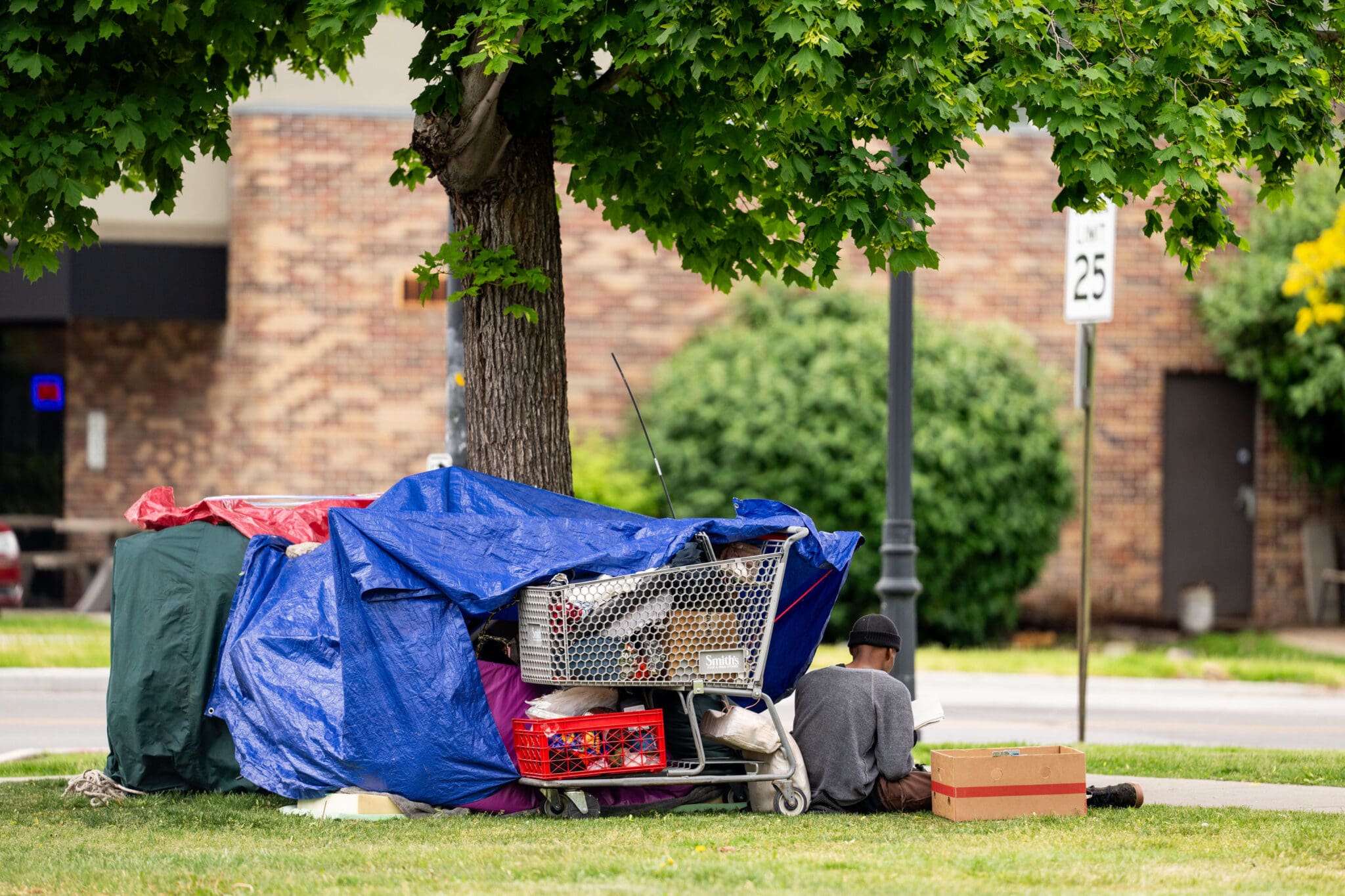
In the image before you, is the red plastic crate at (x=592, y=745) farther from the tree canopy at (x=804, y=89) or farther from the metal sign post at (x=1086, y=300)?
the metal sign post at (x=1086, y=300)

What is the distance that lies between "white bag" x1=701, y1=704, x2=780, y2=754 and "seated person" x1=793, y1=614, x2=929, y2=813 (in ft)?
0.86

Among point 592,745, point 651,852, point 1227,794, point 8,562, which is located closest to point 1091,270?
point 1227,794

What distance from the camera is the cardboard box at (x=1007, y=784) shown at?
7383mm

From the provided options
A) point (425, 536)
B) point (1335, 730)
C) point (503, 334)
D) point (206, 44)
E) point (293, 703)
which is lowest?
point (1335, 730)

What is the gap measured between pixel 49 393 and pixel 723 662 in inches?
580

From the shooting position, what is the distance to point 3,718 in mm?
12578

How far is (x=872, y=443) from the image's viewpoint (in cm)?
1738

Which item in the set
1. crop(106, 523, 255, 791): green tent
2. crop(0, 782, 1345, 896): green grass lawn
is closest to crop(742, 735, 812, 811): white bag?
crop(0, 782, 1345, 896): green grass lawn

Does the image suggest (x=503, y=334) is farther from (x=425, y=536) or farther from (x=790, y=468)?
(x=790, y=468)

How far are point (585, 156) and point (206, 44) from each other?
2.20 metres

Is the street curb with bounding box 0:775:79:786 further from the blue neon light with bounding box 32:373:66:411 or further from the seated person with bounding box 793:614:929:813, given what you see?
the blue neon light with bounding box 32:373:66:411

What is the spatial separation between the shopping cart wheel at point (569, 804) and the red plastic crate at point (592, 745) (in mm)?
173

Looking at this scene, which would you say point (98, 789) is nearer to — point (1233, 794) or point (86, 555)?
point (1233, 794)

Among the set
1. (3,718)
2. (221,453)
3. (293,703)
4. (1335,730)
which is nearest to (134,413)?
(221,453)
